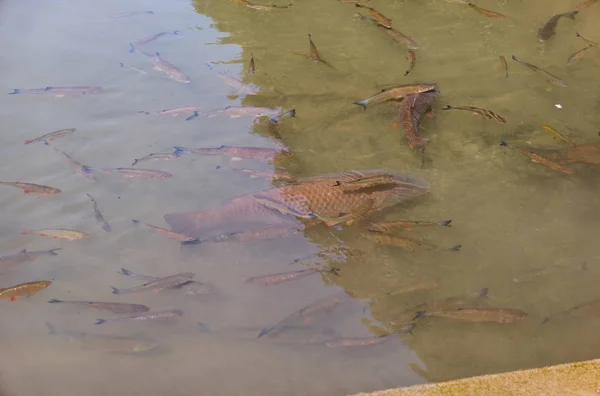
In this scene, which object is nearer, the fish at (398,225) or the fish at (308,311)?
the fish at (308,311)

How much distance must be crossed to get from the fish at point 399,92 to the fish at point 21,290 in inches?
125

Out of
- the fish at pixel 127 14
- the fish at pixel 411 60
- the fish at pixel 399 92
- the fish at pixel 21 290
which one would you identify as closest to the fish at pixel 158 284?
the fish at pixel 21 290

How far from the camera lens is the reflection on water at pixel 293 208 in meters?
3.21

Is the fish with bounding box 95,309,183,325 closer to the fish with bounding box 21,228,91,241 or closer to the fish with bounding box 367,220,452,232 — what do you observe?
the fish with bounding box 21,228,91,241

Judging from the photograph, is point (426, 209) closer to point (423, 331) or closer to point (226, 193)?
point (423, 331)

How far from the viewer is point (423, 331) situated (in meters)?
3.29

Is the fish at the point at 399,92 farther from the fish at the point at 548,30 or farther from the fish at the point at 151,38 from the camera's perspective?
the fish at the point at 151,38

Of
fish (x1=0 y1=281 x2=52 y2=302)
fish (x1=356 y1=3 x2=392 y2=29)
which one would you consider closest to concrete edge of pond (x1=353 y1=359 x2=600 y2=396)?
fish (x1=0 y1=281 x2=52 y2=302)

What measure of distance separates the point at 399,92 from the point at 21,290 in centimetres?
360

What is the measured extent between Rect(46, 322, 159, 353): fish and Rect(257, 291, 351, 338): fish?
68 cm

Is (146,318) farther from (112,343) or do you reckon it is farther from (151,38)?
(151,38)

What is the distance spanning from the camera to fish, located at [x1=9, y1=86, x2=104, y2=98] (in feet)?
17.8

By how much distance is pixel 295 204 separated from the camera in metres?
4.07

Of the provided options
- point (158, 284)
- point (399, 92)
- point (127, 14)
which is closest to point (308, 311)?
point (158, 284)
